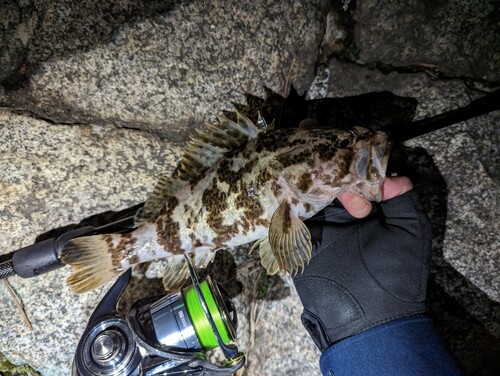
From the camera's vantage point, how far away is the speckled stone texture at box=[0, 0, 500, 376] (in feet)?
8.44

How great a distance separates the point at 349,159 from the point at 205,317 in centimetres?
126

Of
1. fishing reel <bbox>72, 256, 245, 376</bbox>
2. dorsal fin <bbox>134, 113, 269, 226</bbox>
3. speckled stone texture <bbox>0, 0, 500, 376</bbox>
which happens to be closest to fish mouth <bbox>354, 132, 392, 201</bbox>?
dorsal fin <bbox>134, 113, 269, 226</bbox>

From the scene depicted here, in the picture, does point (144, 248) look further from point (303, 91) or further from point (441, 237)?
point (441, 237)

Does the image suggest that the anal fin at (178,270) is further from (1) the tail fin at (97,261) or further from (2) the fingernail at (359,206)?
(2) the fingernail at (359,206)

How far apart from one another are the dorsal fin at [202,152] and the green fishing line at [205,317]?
66 cm

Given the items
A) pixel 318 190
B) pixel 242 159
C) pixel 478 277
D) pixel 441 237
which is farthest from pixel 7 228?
pixel 478 277

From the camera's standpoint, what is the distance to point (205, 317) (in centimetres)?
227

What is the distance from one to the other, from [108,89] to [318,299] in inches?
79.2

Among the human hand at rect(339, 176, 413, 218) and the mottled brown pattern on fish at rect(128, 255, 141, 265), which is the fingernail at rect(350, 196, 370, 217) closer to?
the human hand at rect(339, 176, 413, 218)

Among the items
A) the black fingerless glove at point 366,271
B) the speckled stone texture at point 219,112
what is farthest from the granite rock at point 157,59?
the black fingerless glove at point 366,271

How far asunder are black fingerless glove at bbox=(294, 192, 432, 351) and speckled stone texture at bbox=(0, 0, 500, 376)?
548mm

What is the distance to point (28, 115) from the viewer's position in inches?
102

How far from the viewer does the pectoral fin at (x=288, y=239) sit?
2340 mm

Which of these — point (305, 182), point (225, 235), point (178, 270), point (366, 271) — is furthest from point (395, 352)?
point (178, 270)
